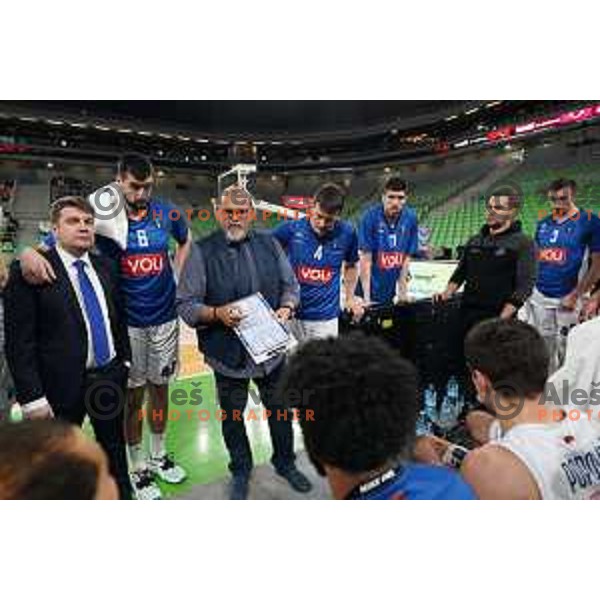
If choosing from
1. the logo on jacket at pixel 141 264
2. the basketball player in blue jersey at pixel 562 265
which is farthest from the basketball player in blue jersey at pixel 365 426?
the basketball player in blue jersey at pixel 562 265

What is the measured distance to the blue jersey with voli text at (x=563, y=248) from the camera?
10.5 ft

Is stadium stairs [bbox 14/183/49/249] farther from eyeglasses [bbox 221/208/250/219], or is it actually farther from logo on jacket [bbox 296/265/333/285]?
logo on jacket [bbox 296/265/333/285]

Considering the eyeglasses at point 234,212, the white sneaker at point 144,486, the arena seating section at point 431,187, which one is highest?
the arena seating section at point 431,187

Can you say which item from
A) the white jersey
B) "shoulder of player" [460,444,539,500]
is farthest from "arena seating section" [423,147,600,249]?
"shoulder of player" [460,444,539,500]

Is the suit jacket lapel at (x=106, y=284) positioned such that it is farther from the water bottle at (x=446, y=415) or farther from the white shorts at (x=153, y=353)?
the water bottle at (x=446, y=415)

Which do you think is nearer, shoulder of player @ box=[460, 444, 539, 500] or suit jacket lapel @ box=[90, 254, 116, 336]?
shoulder of player @ box=[460, 444, 539, 500]

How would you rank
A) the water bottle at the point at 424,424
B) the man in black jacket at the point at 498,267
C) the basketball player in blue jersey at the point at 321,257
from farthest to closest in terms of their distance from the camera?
the water bottle at the point at 424,424 < the man in black jacket at the point at 498,267 < the basketball player in blue jersey at the point at 321,257

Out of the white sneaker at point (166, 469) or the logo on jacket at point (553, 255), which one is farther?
the logo on jacket at point (553, 255)

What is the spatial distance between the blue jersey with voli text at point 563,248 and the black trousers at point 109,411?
105 inches

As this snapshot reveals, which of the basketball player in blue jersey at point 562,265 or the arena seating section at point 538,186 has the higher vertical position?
the arena seating section at point 538,186

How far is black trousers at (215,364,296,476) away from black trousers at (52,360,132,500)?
0.46 metres

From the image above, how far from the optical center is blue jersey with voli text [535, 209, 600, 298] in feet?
10.5

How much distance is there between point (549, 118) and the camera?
→ 99.5 inches

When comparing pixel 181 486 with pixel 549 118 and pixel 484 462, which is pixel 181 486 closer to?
pixel 484 462
